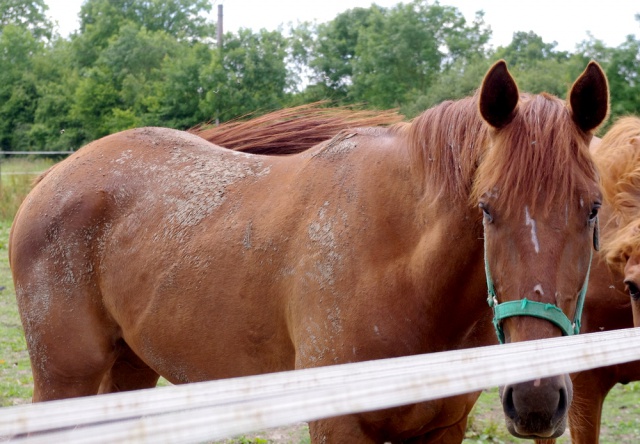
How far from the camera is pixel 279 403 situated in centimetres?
113

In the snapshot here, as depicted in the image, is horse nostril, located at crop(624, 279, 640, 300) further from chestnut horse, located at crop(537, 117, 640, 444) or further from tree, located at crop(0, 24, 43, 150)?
tree, located at crop(0, 24, 43, 150)

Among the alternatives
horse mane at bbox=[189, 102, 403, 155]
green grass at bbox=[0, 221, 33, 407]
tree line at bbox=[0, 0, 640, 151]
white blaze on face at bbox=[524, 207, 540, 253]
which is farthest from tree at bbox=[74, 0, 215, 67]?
white blaze on face at bbox=[524, 207, 540, 253]

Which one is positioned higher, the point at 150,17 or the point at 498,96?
the point at 150,17

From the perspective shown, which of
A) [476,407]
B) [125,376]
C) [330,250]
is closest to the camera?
[330,250]

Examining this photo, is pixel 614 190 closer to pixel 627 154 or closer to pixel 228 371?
pixel 627 154

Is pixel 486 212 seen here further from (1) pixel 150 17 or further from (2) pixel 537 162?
(1) pixel 150 17

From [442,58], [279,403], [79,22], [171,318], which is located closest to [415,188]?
[171,318]

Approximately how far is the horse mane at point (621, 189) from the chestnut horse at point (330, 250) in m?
1.10

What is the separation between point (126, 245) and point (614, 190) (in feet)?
8.74

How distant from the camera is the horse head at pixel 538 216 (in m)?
1.98

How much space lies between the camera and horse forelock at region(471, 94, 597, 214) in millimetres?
2076

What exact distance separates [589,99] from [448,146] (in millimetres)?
519

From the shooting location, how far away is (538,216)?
2.04 metres

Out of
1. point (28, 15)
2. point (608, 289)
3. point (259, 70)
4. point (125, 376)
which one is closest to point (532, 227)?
point (608, 289)
